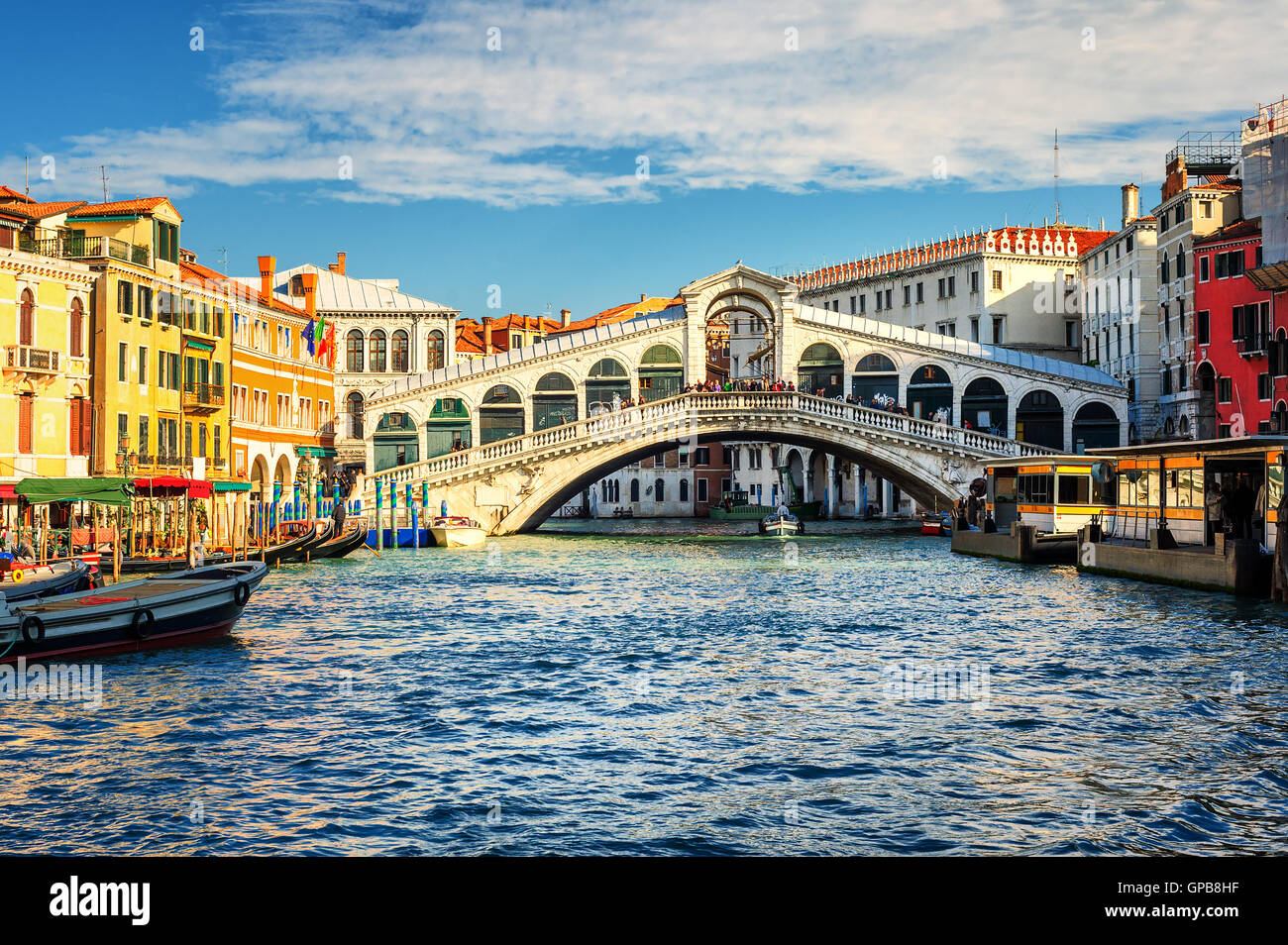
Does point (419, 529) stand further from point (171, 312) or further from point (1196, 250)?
point (1196, 250)

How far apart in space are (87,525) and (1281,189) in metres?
33.4

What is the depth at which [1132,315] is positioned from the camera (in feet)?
155

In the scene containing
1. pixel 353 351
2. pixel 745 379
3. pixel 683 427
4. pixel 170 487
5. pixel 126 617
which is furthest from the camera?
pixel 353 351

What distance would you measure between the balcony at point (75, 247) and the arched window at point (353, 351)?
2191 cm

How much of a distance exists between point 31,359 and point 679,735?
73.3 ft

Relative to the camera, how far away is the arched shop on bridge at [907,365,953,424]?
4759 cm

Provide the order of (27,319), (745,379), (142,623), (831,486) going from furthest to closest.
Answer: (831,486), (745,379), (27,319), (142,623)

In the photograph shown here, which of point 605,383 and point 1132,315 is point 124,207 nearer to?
point 605,383

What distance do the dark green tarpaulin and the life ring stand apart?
37.4ft

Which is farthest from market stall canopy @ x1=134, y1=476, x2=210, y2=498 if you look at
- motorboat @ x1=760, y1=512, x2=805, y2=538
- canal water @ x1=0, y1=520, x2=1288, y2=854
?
motorboat @ x1=760, y1=512, x2=805, y2=538

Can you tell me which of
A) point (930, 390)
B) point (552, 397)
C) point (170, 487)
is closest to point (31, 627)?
point (170, 487)

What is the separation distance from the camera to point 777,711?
1234 centimetres
